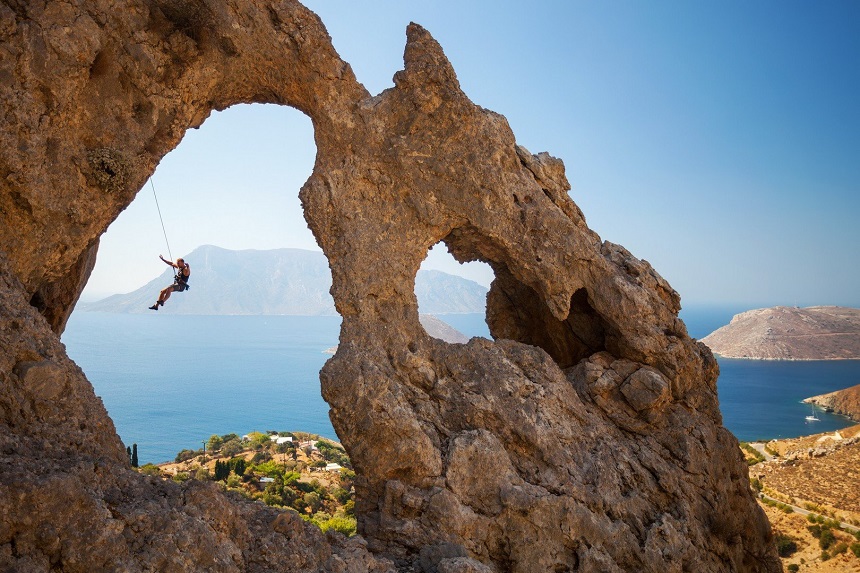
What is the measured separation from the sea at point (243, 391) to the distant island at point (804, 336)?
8.49 ft

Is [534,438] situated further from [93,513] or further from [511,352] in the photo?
[93,513]

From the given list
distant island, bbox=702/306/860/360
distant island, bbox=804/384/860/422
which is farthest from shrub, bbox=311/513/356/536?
distant island, bbox=702/306/860/360

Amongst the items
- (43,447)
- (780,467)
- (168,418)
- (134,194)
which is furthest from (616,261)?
(168,418)

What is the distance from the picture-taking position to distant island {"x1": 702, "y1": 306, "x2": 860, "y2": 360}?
116m

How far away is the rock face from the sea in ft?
135

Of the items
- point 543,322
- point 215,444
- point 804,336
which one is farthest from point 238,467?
point 804,336

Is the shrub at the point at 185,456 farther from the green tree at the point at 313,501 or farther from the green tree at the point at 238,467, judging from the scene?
the green tree at the point at 313,501

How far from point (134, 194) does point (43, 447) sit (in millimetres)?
5601

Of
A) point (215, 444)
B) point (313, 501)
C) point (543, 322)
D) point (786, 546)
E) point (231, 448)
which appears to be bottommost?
point (786, 546)

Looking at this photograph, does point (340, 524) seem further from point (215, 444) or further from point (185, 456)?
point (215, 444)

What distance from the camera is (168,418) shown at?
7969cm

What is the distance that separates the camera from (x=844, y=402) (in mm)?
76812

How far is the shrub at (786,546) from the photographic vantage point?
952 inches

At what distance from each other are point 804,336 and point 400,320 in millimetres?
135442
